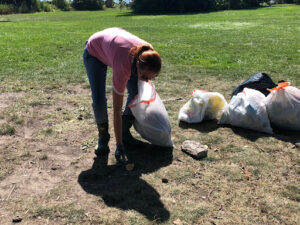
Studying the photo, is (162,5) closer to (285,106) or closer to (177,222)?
(285,106)

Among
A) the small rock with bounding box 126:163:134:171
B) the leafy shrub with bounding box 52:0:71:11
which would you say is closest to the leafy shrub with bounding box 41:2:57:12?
the leafy shrub with bounding box 52:0:71:11

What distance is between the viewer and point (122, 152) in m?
3.12

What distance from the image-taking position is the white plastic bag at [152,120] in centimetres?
322

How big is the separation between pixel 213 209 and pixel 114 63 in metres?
1.41

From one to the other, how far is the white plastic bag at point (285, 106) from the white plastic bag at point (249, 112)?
0.11 metres

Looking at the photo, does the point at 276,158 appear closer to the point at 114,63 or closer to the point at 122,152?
the point at 122,152

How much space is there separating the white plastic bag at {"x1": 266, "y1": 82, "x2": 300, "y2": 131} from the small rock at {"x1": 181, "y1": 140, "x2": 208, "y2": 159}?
104 centimetres

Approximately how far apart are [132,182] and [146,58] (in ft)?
3.72

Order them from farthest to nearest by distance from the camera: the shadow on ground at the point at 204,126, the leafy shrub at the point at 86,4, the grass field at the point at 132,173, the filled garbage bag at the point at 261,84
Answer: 1. the leafy shrub at the point at 86,4
2. the filled garbage bag at the point at 261,84
3. the shadow on ground at the point at 204,126
4. the grass field at the point at 132,173

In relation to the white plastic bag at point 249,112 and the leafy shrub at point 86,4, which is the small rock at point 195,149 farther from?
the leafy shrub at point 86,4

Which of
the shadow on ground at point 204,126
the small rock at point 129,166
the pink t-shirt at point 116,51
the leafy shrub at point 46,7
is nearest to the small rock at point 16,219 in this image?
the small rock at point 129,166

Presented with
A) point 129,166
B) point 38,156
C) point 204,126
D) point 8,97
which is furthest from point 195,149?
point 8,97

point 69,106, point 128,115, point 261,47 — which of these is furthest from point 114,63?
point 261,47

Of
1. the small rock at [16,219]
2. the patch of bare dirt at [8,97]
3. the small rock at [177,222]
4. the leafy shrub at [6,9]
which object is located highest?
the leafy shrub at [6,9]
